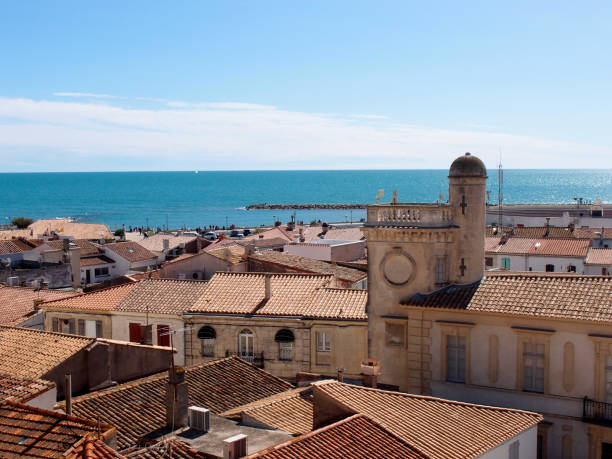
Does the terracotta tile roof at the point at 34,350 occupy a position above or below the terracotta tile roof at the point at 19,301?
above

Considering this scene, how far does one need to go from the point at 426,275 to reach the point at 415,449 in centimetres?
1180

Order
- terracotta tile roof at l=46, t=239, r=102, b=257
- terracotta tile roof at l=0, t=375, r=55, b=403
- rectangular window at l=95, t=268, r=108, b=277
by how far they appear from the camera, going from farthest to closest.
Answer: terracotta tile roof at l=46, t=239, r=102, b=257 < rectangular window at l=95, t=268, r=108, b=277 < terracotta tile roof at l=0, t=375, r=55, b=403

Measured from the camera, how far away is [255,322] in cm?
3378

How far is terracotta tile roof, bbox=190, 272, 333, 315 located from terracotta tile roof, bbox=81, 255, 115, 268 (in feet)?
97.3

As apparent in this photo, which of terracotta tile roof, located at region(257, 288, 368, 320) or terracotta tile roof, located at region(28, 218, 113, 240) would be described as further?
terracotta tile roof, located at region(28, 218, 113, 240)

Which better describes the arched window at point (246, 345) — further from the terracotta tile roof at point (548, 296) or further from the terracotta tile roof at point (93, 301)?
the terracotta tile roof at point (548, 296)

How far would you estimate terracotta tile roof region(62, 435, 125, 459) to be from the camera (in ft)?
36.6

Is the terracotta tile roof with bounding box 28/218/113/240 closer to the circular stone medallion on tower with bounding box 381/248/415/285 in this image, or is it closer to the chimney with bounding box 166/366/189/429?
the circular stone medallion on tower with bounding box 381/248/415/285

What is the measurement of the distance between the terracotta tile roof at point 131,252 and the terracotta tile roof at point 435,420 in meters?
50.5

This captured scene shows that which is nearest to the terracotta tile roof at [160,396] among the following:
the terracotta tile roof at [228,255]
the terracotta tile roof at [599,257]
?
the terracotta tile roof at [228,255]

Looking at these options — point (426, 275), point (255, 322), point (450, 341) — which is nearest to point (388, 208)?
point (426, 275)

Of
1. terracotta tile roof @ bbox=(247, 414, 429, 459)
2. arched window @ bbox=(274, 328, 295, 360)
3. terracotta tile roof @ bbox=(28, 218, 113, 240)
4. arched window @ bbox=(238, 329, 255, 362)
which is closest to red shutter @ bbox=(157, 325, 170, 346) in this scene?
arched window @ bbox=(238, 329, 255, 362)

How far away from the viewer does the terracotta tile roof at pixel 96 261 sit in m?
64.2

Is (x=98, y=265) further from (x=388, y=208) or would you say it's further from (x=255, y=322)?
(x=388, y=208)
